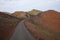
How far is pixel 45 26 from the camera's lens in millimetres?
1854

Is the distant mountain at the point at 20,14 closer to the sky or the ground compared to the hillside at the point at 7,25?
closer to the sky

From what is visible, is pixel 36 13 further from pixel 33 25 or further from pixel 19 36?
pixel 19 36

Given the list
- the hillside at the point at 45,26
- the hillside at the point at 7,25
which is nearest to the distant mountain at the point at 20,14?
the hillside at the point at 7,25

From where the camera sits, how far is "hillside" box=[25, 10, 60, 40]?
165 cm

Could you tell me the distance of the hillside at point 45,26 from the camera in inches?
65.1

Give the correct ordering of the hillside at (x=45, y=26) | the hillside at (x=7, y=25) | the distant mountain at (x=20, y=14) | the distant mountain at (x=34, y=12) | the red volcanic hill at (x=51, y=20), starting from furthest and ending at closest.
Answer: the distant mountain at (x=20, y=14) → the distant mountain at (x=34, y=12) → the hillside at (x=7, y=25) → the red volcanic hill at (x=51, y=20) → the hillside at (x=45, y=26)

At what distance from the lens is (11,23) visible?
237 cm

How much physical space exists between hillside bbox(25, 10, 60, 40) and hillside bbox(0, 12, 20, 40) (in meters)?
0.31

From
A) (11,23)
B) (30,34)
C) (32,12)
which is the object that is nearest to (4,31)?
(11,23)

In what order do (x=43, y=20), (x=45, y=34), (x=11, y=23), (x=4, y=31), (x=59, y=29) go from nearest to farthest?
(x=45, y=34) < (x=59, y=29) < (x=43, y=20) < (x=4, y=31) < (x=11, y=23)

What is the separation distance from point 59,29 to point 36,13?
550 millimetres

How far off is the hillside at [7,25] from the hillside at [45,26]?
0.31m

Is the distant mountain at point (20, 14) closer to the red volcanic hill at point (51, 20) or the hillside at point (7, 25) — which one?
the hillside at point (7, 25)

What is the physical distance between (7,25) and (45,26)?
623 mm
